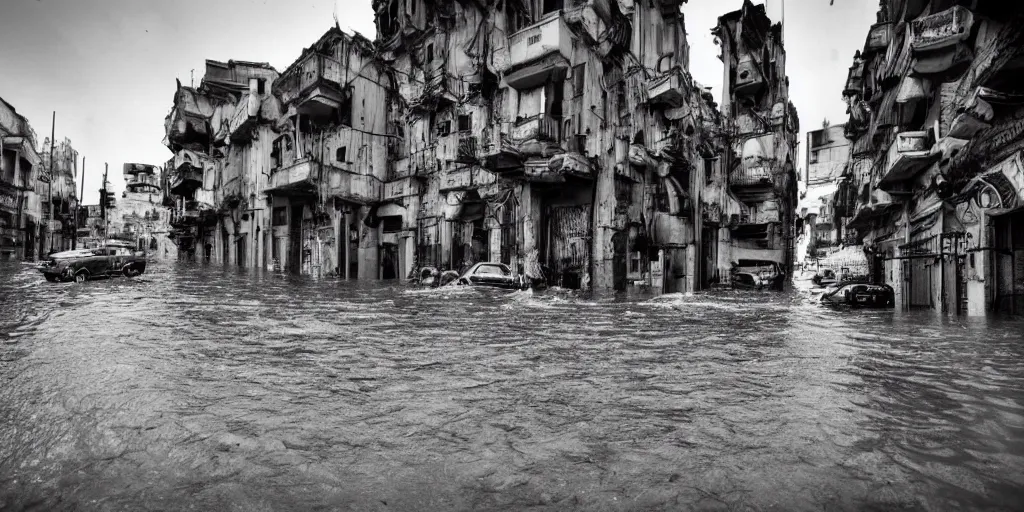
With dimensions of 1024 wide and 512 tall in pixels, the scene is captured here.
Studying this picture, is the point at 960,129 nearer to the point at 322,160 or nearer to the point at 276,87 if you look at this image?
the point at 322,160

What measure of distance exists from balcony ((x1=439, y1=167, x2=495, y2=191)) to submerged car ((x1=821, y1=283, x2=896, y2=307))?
15.7 m

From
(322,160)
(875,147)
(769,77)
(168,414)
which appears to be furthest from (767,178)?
(168,414)

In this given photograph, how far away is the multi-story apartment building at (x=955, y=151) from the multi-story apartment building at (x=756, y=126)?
544 inches

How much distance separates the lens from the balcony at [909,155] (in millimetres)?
15062

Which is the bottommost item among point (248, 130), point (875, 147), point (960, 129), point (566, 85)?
point (960, 129)

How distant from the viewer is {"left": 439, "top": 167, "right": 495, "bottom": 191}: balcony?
25234 millimetres

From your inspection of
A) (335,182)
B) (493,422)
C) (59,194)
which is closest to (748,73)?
(335,182)

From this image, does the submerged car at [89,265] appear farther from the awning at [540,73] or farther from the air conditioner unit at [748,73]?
the air conditioner unit at [748,73]

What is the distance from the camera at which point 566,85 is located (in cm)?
2191

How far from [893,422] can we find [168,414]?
18.3ft

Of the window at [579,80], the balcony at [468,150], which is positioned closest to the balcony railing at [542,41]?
the window at [579,80]

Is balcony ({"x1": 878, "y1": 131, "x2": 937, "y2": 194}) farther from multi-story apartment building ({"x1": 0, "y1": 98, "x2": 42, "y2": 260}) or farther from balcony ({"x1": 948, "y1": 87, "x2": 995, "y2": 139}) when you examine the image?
multi-story apartment building ({"x1": 0, "y1": 98, "x2": 42, "y2": 260})

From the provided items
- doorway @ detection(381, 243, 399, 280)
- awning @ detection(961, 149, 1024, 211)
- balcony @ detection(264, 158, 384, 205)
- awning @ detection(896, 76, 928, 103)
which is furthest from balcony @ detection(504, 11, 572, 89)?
awning @ detection(961, 149, 1024, 211)

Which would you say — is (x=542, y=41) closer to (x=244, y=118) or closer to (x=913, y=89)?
(x=913, y=89)
